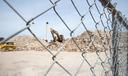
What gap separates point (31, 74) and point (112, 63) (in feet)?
15.4

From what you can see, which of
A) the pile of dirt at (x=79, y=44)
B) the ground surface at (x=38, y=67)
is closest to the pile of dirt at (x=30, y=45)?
the pile of dirt at (x=79, y=44)

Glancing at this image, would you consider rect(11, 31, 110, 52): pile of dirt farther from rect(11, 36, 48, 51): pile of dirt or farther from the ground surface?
the ground surface

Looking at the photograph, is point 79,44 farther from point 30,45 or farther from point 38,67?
point 38,67

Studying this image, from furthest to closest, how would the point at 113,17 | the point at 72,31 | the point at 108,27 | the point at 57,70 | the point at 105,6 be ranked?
the point at 57,70 → the point at 113,17 → the point at 108,27 → the point at 105,6 → the point at 72,31

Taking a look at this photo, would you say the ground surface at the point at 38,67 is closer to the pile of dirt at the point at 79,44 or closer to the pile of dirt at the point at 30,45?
the pile of dirt at the point at 79,44

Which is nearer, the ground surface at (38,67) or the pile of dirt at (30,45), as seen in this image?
the ground surface at (38,67)

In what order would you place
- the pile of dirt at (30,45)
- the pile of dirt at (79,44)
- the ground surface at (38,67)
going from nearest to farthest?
the pile of dirt at (79,44) < the ground surface at (38,67) < the pile of dirt at (30,45)

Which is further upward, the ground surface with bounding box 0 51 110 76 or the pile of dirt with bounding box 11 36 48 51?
Answer: the pile of dirt with bounding box 11 36 48 51

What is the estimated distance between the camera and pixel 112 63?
1732mm

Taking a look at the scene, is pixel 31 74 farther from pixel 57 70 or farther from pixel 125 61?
pixel 125 61

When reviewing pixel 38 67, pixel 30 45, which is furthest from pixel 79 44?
pixel 38 67

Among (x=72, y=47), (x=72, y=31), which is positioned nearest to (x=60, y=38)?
(x=72, y=47)

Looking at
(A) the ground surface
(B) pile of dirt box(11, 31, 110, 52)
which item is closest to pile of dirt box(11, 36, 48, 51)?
(B) pile of dirt box(11, 31, 110, 52)

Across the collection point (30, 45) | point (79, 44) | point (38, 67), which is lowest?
point (38, 67)
